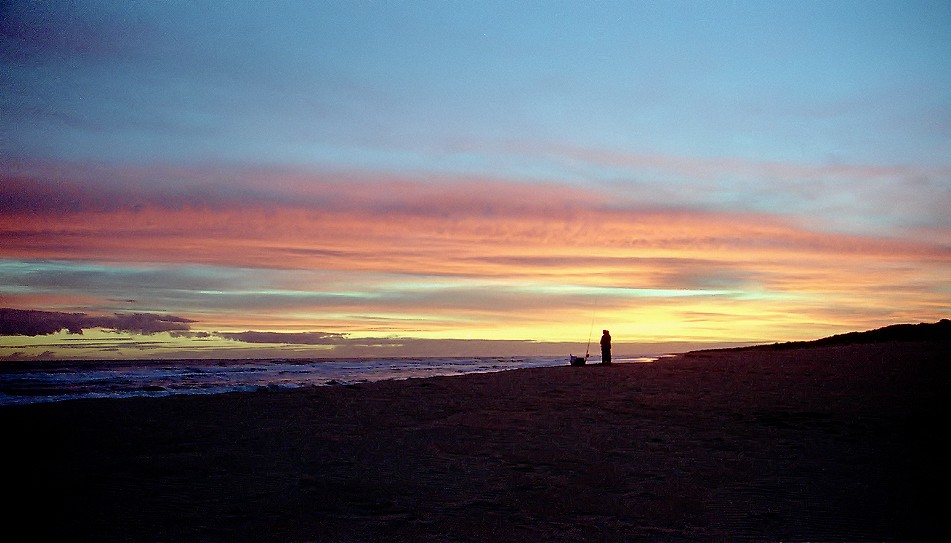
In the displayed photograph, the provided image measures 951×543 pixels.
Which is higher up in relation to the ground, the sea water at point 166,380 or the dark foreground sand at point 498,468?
the dark foreground sand at point 498,468

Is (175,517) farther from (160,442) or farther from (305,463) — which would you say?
(160,442)

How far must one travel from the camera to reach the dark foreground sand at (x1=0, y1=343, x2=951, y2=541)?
17.7ft

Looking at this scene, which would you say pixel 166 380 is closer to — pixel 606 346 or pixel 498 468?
pixel 606 346

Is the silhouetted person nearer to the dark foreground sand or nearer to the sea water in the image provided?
the sea water

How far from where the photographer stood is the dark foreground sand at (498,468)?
5398mm

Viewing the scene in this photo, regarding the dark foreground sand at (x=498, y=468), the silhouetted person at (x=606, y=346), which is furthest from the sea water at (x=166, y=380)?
the dark foreground sand at (x=498, y=468)

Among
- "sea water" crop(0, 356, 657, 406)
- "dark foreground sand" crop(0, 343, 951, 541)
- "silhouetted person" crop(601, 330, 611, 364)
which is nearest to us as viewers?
"dark foreground sand" crop(0, 343, 951, 541)

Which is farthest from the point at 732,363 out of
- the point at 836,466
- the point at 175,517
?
the point at 175,517

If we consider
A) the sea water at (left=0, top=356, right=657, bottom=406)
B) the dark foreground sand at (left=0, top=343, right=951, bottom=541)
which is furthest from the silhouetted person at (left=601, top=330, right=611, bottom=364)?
the dark foreground sand at (left=0, top=343, right=951, bottom=541)

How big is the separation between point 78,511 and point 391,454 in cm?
345

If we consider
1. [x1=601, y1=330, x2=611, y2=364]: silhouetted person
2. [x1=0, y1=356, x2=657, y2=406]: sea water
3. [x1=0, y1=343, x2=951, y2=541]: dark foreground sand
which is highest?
[x1=601, y1=330, x2=611, y2=364]: silhouetted person

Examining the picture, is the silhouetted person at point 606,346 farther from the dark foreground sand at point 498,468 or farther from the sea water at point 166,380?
the dark foreground sand at point 498,468

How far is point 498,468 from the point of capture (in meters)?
7.24

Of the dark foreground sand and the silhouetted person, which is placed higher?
the silhouetted person
